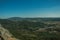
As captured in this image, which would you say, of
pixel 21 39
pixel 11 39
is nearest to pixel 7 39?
pixel 11 39

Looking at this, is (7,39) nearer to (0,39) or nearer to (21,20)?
(0,39)

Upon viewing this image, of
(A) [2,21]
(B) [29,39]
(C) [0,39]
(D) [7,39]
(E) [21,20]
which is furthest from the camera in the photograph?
(E) [21,20]

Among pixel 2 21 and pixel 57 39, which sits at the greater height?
pixel 2 21

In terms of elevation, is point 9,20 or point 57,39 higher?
point 9,20

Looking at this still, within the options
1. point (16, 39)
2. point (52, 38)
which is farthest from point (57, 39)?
point (16, 39)

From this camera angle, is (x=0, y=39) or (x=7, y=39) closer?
(x=0, y=39)

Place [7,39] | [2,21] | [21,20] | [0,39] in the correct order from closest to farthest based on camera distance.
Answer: [0,39], [7,39], [2,21], [21,20]

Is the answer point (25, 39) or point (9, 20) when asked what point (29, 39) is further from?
point (9, 20)

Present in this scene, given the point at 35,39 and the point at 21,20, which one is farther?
the point at 21,20
